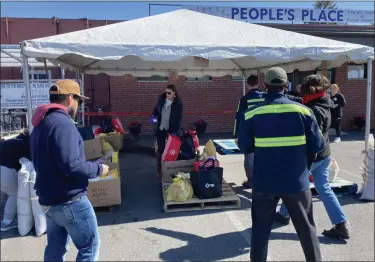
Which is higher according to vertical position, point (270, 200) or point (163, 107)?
point (163, 107)

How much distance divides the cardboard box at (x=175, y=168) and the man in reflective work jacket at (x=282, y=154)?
8.48ft

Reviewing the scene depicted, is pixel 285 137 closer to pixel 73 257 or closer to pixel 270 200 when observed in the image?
pixel 270 200

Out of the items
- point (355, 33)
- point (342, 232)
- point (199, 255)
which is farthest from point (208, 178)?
point (355, 33)

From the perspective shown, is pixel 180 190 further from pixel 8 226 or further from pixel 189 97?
pixel 189 97

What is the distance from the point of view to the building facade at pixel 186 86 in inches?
466

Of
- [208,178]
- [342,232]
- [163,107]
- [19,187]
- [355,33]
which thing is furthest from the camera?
[355,33]

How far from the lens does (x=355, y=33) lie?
467 inches

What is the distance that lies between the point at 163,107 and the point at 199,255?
10.4 ft

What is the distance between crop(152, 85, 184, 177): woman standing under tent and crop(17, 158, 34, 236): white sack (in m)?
2.63

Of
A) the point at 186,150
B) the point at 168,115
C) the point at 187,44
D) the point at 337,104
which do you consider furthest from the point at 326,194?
the point at 337,104

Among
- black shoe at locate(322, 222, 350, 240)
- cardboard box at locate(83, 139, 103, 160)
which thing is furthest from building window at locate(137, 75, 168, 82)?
black shoe at locate(322, 222, 350, 240)

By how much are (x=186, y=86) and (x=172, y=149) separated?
7060mm

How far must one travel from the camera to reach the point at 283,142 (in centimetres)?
264

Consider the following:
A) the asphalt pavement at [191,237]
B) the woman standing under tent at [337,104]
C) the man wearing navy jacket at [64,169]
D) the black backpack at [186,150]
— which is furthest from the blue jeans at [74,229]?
the woman standing under tent at [337,104]
